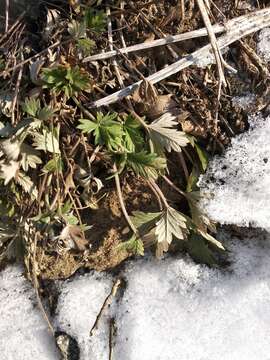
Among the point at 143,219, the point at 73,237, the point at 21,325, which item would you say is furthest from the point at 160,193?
the point at 21,325

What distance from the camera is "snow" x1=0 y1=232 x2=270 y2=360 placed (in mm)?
1668

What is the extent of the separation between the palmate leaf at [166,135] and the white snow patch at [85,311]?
0.53 m

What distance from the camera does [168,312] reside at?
1.71 meters

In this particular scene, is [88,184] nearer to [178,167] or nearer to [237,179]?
[178,167]

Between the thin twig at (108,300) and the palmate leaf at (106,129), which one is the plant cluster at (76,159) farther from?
the thin twig at (108,300)

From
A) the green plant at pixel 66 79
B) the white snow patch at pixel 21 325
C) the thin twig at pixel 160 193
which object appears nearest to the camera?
the green plant at pixel 66 79

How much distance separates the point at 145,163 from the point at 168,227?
0.22 metres

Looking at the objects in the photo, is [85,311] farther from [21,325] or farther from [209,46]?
[209,46]

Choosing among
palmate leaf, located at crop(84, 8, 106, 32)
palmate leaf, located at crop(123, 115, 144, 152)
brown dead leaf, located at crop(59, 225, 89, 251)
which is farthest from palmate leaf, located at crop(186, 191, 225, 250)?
Answer: palmate leaf, located at crop(84, 8, 106, 32)

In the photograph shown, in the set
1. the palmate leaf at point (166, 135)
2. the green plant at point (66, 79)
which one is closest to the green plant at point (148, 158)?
the palmate leaf at point (166, 135)

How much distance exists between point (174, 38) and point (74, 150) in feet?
1.57

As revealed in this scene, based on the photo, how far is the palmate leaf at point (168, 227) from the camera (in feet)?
5.24

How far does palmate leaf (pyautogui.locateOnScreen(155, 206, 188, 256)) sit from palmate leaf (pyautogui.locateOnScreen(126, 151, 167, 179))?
128mm

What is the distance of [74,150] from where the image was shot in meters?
1.63
